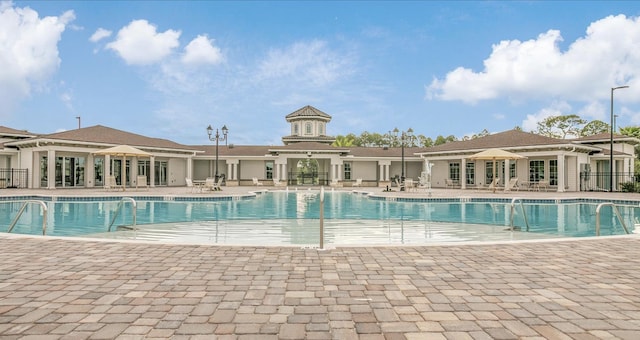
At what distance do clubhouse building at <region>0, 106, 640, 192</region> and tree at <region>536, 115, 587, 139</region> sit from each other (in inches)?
609

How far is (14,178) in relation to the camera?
23594mm

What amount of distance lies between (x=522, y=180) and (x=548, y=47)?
28.9 feet

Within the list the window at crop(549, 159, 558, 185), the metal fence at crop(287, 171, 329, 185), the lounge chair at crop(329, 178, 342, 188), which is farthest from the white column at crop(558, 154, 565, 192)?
the metal fence at crop(287, 171, 329, 185)

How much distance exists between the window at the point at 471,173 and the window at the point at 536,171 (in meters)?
3.50

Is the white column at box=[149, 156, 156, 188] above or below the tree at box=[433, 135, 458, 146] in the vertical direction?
below

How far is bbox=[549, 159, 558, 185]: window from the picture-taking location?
924 inches

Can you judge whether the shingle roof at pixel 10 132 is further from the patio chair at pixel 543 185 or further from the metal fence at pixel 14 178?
the patio chair at pixel 543 185

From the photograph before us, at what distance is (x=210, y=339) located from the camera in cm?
259

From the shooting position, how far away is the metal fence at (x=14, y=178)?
75.4 ft

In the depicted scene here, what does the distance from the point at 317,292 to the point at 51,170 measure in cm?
2349

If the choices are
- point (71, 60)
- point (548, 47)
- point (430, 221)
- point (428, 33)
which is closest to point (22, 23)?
point (71, 60)

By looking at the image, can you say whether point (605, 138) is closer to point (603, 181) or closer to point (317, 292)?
point (603, 181)

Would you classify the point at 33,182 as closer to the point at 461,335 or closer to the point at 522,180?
the point at 461,335

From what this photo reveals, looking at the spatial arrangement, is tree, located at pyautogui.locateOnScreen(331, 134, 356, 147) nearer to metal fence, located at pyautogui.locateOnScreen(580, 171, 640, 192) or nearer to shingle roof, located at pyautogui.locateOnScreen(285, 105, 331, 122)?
→ shingle roof, located at pyautogui.locateOnScreen(285, 105, 331, 122)
